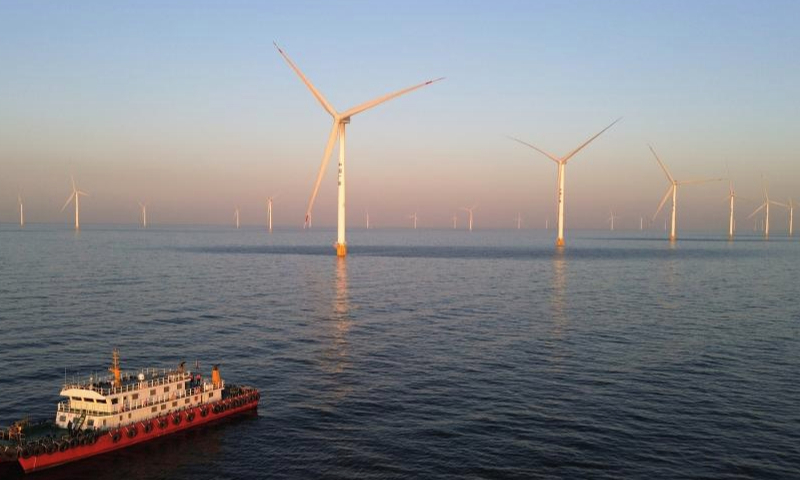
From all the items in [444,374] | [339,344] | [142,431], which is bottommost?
[142,431]

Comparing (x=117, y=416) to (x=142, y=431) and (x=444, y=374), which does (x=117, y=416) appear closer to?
(x=142, y=431)

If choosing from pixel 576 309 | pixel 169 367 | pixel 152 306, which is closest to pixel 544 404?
pixel 169 367

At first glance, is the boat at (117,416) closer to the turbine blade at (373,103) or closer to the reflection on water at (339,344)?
A: the reflection on water at (339,344)

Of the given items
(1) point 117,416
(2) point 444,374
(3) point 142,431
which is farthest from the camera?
(2) point 444,374

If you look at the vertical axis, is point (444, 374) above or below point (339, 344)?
below

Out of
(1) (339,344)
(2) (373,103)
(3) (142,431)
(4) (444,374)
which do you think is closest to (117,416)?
(3) (142,431)

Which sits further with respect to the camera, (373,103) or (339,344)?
(373,103)

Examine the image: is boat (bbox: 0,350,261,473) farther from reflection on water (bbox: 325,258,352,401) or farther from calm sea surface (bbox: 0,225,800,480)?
reflection on water (bbox: 325,258,352,401)
